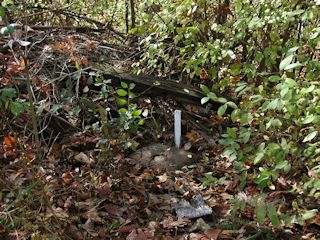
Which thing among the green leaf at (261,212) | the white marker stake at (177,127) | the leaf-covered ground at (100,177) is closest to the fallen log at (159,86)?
the leaf-covered ground at (100,177)

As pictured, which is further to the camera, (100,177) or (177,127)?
(177,127)

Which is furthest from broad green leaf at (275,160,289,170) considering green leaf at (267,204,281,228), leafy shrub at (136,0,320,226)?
green leaf at (267,204,281,228)

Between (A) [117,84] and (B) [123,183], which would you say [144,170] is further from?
(A) [117,84]

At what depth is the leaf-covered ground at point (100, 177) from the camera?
269 cm

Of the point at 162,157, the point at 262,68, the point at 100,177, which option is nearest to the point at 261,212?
the point at 100,177

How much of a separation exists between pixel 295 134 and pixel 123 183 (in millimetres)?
1251

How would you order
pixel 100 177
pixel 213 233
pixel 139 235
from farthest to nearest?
1. pixel 100 177
2. pixel 213 233
3. pixel 139 235

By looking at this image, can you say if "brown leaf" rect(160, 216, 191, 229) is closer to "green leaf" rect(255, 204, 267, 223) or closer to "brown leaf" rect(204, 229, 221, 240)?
"brown leaf" rect(204, 229, 221, 240)

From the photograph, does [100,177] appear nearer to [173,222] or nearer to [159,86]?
[173,222]

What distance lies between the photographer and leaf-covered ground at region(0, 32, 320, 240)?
2.69 meters

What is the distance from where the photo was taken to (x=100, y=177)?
3.10 m

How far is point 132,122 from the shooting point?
10.9 feet

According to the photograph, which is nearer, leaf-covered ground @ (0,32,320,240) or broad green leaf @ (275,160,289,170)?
broad green leaf @ (275,160,289,170)

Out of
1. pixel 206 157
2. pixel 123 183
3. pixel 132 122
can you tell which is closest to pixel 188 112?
pixel 206 157
